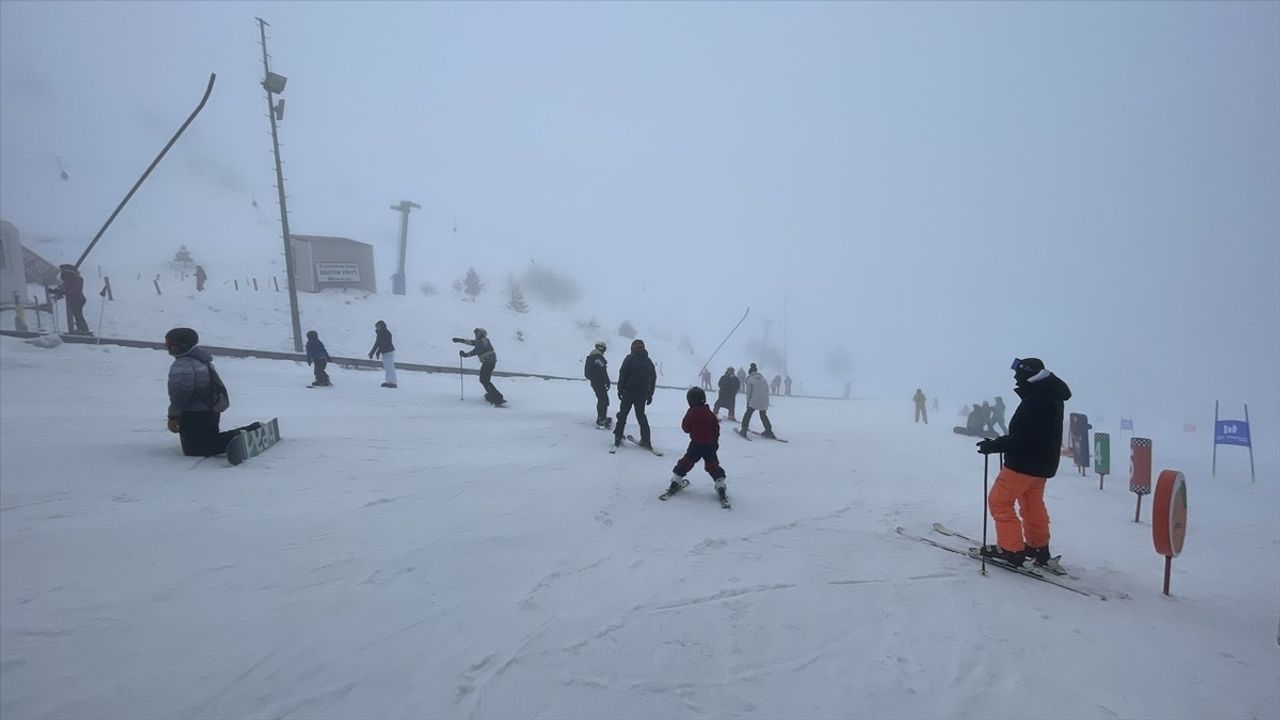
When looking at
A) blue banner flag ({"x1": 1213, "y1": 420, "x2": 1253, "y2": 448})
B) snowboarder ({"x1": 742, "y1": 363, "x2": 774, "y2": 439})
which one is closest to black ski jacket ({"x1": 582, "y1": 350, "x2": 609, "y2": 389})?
snowboarder ({"x1": 742, "y1": 363, "x2": 774, "y2": 439})

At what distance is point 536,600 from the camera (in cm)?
396

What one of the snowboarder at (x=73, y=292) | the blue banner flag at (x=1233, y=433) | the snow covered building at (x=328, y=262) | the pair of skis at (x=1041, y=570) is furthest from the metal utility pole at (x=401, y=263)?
the blue banner flag at (x=1233, y=433)

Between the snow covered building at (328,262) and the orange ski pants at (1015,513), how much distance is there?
32.8 meters

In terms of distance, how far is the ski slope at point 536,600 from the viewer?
9.98ft

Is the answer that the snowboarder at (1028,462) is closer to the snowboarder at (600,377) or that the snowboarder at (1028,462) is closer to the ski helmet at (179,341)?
the snowboarder at (600,377)

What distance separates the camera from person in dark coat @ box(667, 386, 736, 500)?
6.68 meters

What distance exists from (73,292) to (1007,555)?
2217cm

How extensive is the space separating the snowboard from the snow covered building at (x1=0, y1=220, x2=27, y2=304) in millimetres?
21131

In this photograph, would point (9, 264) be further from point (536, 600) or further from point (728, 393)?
point (536, 600)

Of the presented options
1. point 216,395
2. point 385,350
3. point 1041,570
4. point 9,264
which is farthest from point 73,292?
point 1041,570

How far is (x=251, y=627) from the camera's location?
11.3 ft

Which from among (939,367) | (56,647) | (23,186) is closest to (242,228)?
(23,186)

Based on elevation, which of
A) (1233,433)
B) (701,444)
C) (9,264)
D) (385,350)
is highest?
(9,264)

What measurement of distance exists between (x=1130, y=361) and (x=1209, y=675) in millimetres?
151740
